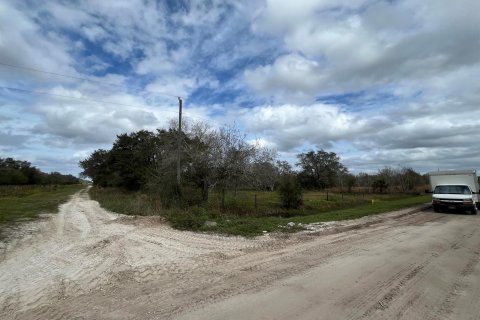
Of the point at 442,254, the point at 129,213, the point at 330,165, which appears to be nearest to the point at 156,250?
the point at 442,254

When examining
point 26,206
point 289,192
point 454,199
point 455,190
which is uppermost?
point 455,190

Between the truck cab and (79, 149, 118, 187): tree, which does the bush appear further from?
(79, 149, 118, 187): tree

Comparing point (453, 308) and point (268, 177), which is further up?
point (268, 177)

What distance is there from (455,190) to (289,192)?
11442 mm

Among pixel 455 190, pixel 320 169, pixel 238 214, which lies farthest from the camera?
pixel 320 169

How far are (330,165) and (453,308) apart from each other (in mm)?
74811

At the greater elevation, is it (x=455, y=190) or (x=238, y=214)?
(x=455, y=190)

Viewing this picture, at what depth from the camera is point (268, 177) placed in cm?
2242

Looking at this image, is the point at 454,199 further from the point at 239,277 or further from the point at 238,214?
the point at 239,277

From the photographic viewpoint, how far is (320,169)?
252 ft

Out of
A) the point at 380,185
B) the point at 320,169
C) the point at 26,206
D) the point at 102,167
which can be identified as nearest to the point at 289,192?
the point at 26,206

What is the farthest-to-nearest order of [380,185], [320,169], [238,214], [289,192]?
1. [320,169]
2. [380,185]
3. [289,192]
4. [238,214]

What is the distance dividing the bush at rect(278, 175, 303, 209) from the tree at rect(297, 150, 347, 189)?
51.7 m

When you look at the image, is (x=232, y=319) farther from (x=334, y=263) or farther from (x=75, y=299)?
(x=334, y=263)
